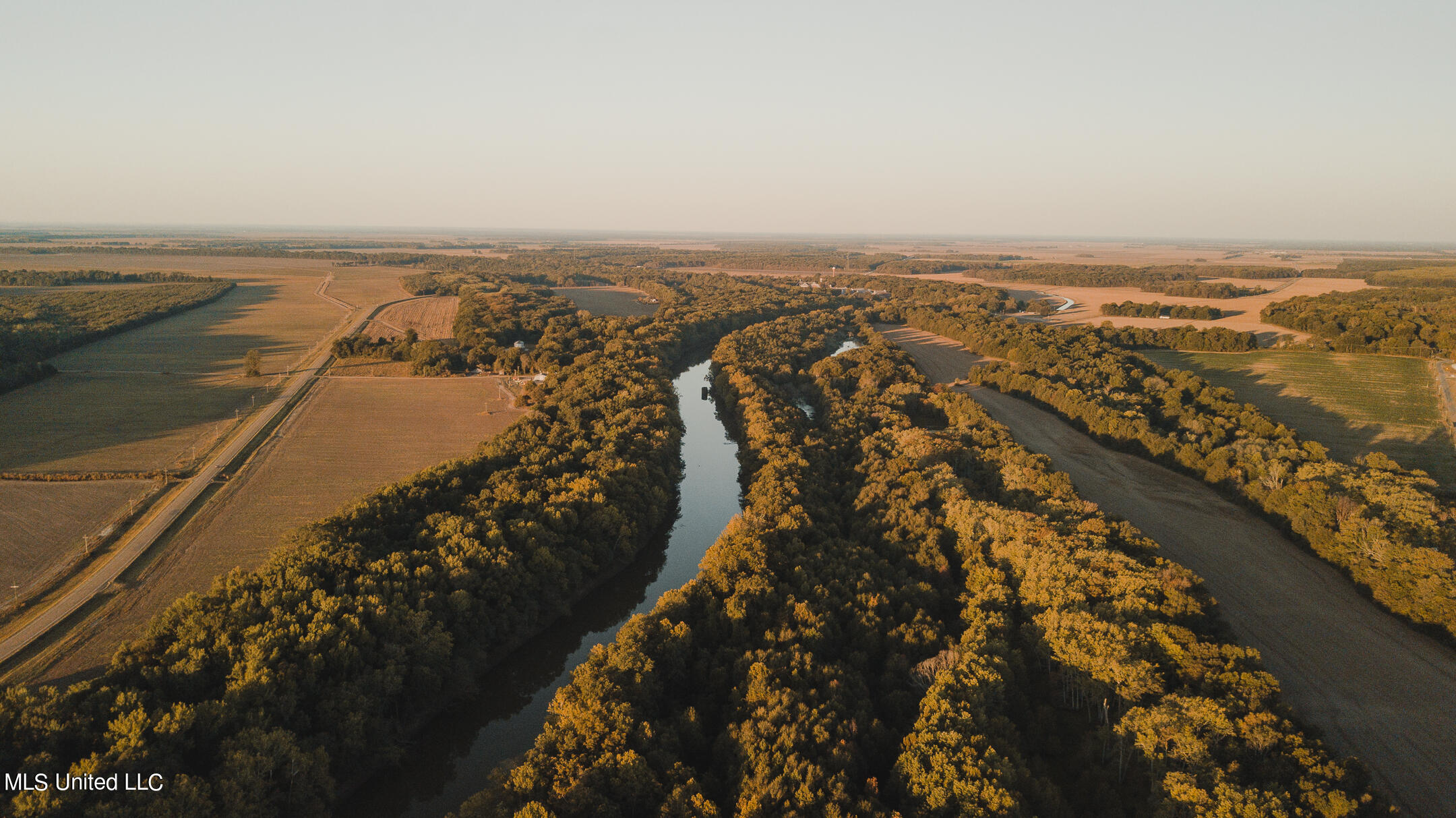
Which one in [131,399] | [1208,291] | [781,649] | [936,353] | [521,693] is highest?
[1208,291]

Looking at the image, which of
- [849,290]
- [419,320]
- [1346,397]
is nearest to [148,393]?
[419,320]

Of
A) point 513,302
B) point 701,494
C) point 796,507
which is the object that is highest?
point 513,302

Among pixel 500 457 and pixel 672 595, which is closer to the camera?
pixel 672 595

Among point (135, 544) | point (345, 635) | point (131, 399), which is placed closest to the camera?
point (345, 635)

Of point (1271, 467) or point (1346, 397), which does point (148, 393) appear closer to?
point (1271, 467)

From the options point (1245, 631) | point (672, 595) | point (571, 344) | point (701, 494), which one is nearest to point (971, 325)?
point (571, 344)

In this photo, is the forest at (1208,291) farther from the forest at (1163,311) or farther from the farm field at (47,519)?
the farm field at (47,519)

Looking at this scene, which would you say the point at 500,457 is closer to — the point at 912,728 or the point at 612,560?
the point at 612,560
